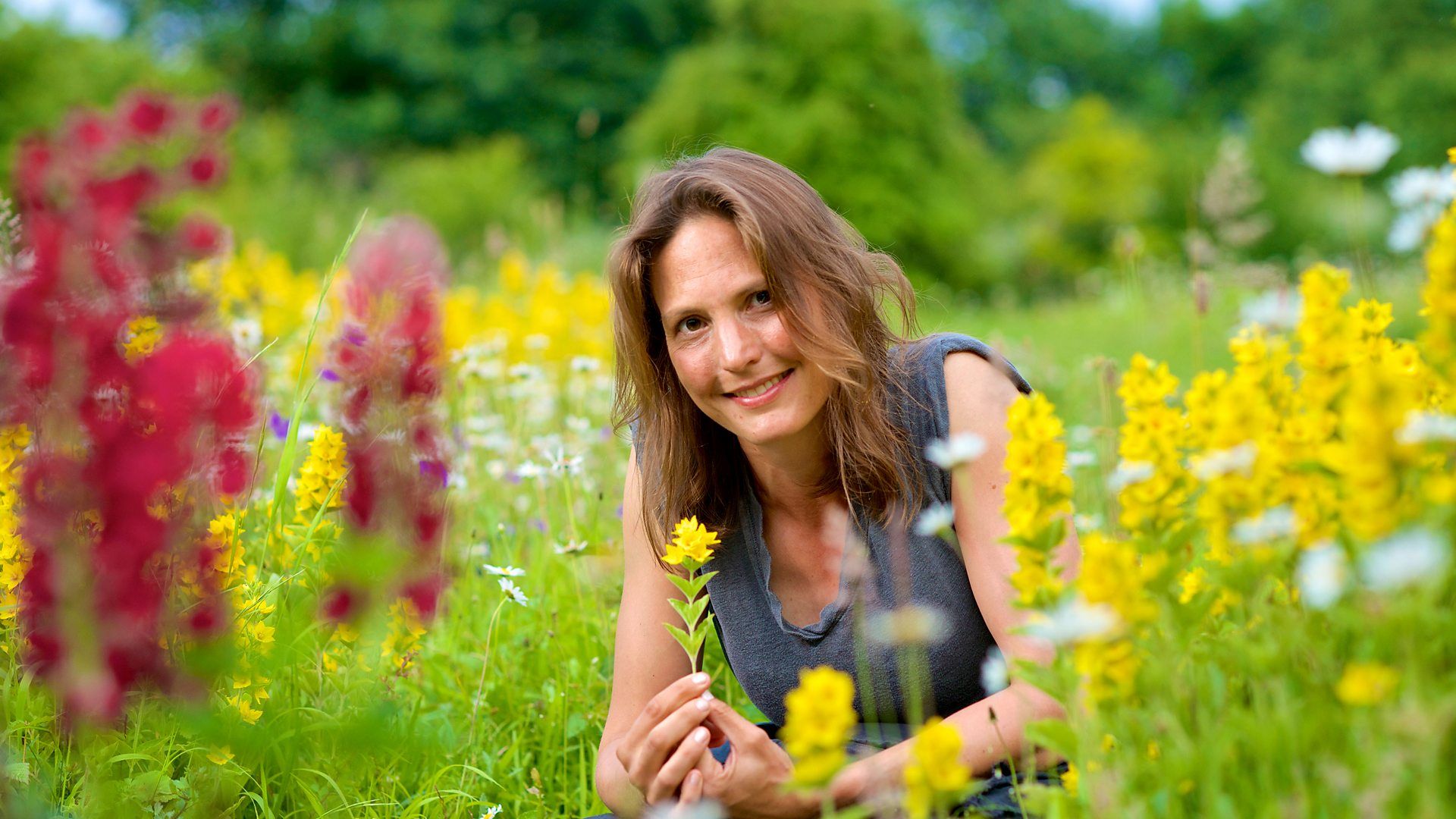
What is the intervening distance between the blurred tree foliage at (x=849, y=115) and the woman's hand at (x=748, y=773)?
1246 cm

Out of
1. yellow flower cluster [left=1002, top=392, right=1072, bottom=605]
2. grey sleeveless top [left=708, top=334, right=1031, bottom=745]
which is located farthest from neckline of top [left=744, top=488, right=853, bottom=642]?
yellow flower cluster [left=1002, top=392, right=1072, bottom=605]

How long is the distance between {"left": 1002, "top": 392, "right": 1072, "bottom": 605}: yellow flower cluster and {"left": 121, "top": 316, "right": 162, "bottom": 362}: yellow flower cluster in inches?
43.0

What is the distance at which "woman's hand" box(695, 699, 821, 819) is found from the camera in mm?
1850

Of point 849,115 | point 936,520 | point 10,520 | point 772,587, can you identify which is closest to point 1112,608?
point 936,520

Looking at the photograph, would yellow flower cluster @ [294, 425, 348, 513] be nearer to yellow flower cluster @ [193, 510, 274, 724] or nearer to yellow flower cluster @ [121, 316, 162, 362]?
yellow flower cluster @ [193, 510, 274, 724]

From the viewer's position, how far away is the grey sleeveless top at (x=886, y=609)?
6.93ft

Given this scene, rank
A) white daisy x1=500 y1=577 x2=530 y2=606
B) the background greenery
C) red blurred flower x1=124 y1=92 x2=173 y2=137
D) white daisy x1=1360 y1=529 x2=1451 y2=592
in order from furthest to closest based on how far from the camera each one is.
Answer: the background greenery, white daisy x1=500 y1=577 x2=530 y2=606, red blurred flower x1=124 y1=92 x2=173 y2=137, white daisy x1=1360 y1=529 x2=1451 y2=592

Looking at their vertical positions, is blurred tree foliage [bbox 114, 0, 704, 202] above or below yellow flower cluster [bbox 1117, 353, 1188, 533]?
above

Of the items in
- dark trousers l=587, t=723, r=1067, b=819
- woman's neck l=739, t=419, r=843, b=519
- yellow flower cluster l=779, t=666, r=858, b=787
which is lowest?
dark trousers l=587, t=723, r=1067, b=819

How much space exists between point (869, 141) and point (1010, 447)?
13.7m

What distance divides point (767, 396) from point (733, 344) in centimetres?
11

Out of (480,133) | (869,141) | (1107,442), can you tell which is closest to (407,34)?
(480,133)

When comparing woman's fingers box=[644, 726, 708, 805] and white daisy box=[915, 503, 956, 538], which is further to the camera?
woman's fingers box=[644, 726, 708, 805]

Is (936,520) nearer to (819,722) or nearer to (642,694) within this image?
(819,722)
